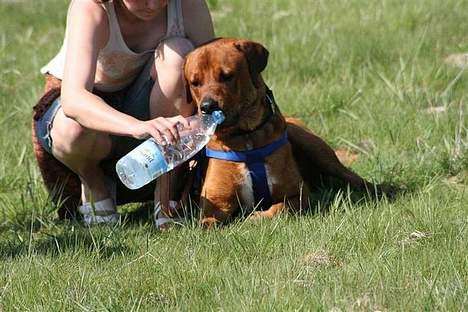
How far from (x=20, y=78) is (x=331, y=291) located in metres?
4.73

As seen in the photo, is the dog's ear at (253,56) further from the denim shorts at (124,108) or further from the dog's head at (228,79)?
the denim shorts at (124,108)

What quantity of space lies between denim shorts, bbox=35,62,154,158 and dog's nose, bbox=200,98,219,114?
17.0 inches

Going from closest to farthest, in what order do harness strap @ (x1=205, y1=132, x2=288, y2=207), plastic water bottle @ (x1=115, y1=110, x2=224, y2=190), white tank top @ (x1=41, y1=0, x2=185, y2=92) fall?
1. plastic water bottle @ (x1=115, y1=110, x2=224, y2=190)
2. white tank top @ (x1=41, y1=0, x2=185, y2=92)
3. harness strap @ (x1=205, y1=132, x2=288, y2=207)

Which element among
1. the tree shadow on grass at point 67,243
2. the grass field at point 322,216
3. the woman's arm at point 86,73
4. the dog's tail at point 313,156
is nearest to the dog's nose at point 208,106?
the woman's arm at point 86,73

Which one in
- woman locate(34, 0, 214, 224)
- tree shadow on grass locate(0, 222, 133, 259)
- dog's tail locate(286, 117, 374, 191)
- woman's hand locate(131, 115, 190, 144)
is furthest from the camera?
dog's tail locate(286, 117, 374, 191)

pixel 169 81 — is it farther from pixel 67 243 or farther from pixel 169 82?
pixel 67 243

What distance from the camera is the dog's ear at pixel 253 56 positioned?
15.4 ft

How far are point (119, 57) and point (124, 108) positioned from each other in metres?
0.28

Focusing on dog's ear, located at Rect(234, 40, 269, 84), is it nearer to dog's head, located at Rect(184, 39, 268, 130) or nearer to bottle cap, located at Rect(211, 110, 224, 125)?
dog's head, located at Rect(184, 39, 268, 130)

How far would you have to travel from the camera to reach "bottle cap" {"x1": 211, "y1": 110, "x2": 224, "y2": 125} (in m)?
4.45

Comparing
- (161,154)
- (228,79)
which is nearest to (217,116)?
(228,79)

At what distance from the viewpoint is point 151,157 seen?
14.2 ft

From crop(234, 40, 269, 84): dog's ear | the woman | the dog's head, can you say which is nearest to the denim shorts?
the woman

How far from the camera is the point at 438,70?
6484 mm
